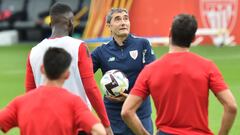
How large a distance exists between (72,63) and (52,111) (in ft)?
4.40

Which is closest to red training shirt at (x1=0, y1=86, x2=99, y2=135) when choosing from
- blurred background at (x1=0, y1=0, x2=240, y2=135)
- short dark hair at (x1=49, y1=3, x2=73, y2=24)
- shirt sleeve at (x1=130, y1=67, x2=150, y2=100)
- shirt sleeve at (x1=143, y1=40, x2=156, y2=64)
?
shirt sleeve at (x1=130, y1=67, x2=150, y2=100)

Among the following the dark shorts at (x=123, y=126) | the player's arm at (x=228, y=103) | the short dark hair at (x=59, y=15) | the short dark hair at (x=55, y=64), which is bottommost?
the dark shorts at (x=123, y=126)

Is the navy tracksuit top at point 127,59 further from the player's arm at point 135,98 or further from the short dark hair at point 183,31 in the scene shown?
the short dark hair at point 183,31

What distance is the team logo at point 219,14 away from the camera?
2586 cm

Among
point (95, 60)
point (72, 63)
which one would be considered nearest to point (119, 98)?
point (95, 60)

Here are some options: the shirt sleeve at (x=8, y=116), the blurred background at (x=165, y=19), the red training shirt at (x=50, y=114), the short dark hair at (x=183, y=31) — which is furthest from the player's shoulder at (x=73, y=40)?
the blurred background at (x=165, y=19)

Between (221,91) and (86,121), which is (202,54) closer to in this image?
(221,91)

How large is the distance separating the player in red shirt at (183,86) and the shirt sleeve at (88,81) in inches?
32.6

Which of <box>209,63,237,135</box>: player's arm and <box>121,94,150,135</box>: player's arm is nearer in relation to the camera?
<box>209,63,237,135</box>: player's arm

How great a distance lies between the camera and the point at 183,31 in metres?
5.97

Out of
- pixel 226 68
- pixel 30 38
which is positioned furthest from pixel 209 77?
pixel 30 38

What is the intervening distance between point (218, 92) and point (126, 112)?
0.81m

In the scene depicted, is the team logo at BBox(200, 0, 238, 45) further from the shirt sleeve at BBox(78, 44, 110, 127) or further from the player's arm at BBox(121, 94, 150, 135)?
the player's arm at BBox(121, 94, 150, 135)

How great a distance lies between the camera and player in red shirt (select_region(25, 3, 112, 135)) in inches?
266
